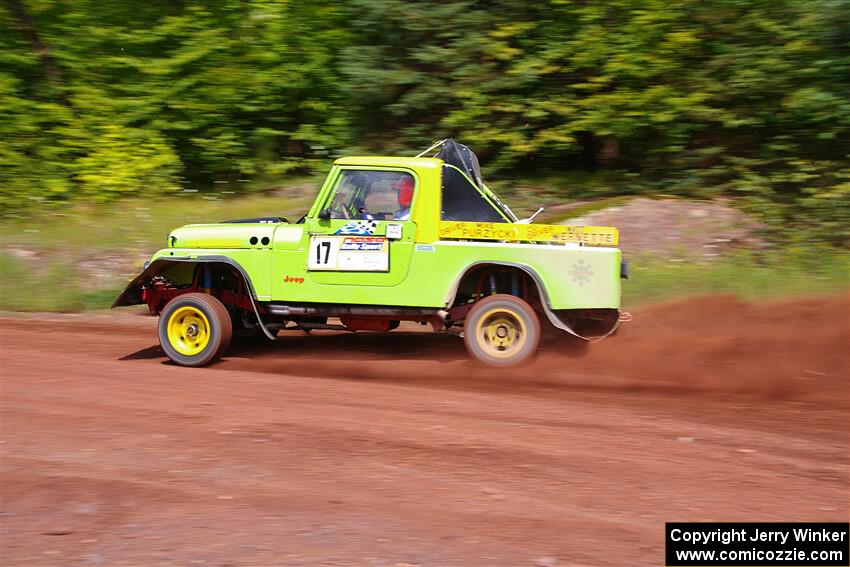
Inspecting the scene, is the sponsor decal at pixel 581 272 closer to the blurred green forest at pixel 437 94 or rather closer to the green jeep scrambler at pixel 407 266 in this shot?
the green jeep scrambler at pixel 407 266

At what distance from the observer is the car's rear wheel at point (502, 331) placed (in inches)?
340

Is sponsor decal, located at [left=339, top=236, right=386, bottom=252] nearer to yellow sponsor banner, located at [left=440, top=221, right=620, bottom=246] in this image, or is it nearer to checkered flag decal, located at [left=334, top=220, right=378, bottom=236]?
checkered flag decal, located at [left=334, top=220, right=378, bottom=236]

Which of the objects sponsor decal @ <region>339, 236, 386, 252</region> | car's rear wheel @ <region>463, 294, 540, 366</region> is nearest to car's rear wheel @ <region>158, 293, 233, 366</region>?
sponsor decal @ <region>339, 236, 386, 252</region>

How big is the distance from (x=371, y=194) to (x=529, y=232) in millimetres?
1578

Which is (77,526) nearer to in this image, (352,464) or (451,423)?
(352,464)

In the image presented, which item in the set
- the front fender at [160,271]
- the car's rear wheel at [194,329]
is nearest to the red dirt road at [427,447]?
the car's rear wheel at [194,329]

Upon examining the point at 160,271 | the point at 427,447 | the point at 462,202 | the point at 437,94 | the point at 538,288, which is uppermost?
the point at 437,94

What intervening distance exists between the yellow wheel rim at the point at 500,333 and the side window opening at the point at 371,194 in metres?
1.32

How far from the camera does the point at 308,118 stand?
19312 millimetres

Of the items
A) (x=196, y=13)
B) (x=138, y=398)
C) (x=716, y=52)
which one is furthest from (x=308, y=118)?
(x=138, y=398)

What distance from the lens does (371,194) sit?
356 inches

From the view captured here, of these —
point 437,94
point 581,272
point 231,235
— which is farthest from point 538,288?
point 437,94

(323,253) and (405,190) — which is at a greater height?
(405,190)

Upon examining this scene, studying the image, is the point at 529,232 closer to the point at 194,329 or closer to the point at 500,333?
the point at 500,333
